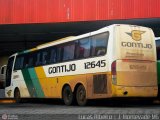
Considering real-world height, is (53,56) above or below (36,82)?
above

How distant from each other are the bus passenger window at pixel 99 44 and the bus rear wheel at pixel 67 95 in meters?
→ 2.39

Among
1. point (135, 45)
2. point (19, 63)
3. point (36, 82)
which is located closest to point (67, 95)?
point (36, 82)

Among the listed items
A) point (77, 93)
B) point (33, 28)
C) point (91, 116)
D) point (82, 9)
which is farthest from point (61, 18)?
point (91, 116)

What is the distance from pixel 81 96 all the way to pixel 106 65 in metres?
2.15

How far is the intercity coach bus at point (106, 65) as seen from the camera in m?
16.8

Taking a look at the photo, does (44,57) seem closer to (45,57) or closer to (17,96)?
(45,57)

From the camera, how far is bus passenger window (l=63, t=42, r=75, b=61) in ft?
63.0

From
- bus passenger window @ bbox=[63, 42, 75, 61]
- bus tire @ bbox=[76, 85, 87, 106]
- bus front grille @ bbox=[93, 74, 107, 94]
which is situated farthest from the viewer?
bus passenger window @ bbox=[63, 42, 75, 61]

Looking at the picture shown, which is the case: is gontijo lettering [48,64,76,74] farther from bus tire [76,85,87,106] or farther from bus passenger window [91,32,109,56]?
bus passenger window [91,32,109,56]

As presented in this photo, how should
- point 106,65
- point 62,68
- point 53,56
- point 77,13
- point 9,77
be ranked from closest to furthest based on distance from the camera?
point 106,65 < point 62,68 < point 53,56 < point 77,13 < point 9,77

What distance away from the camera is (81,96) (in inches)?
727

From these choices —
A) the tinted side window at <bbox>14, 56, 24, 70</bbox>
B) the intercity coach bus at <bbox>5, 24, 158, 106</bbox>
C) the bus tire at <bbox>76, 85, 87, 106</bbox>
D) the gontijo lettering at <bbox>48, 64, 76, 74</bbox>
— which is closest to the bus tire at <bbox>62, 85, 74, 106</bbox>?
the intercity coach bus at <bbox>5, 24, 158, 106</bbox>

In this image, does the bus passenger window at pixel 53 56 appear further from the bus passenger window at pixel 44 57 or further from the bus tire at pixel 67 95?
the bus tire at pixel 67 95

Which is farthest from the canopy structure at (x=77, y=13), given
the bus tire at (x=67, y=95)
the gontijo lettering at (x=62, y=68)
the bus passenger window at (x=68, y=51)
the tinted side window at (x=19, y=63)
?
the bus tire at (x=67, y=95)
